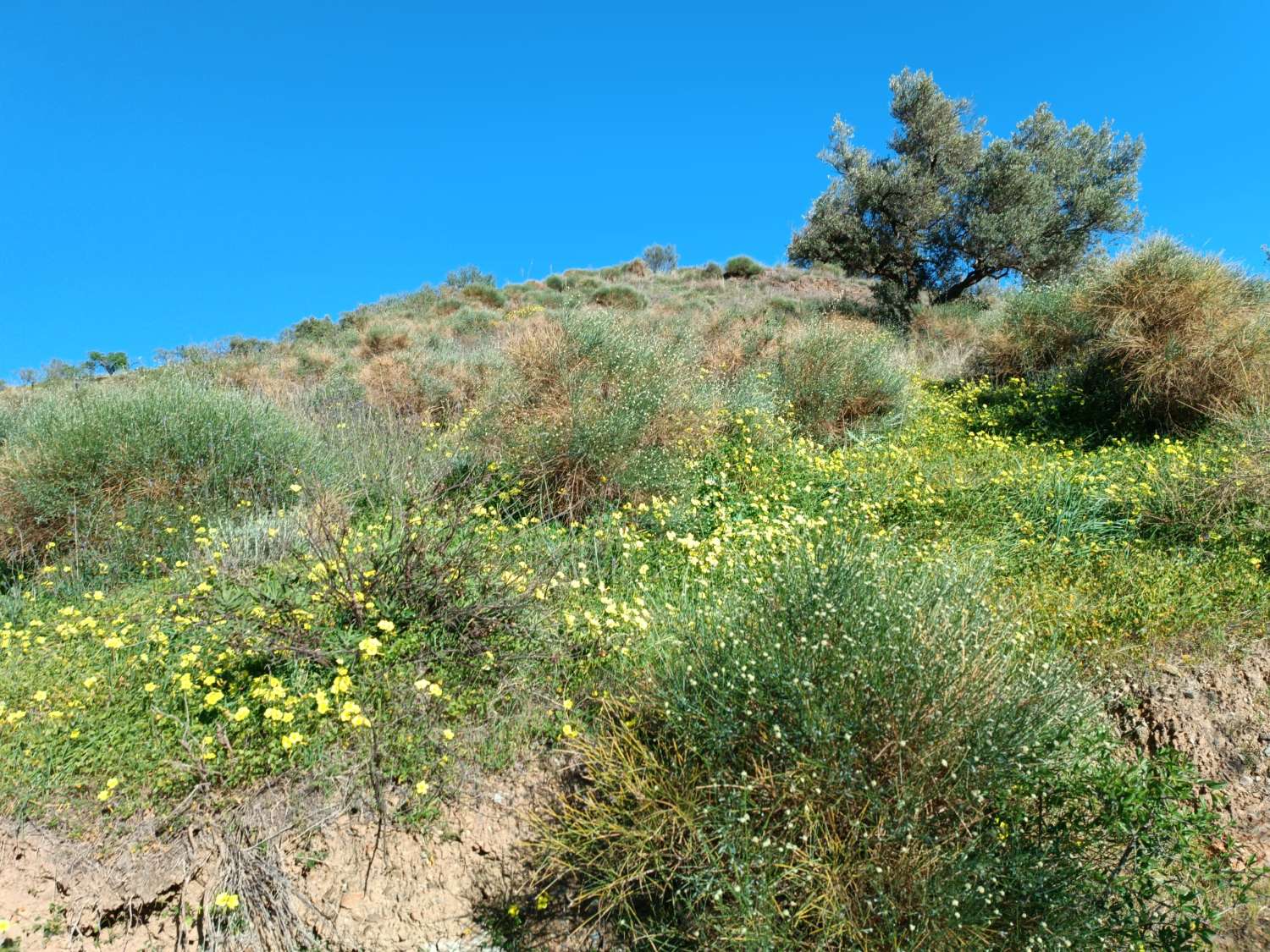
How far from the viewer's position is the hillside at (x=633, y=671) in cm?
242

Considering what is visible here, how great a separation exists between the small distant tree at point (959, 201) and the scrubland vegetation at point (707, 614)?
7090 mm

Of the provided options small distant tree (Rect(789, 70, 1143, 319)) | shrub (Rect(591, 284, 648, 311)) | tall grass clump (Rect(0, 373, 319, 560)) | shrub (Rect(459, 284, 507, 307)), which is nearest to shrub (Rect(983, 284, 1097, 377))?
small distant tree (Rect(789, 70, 1143, 319))

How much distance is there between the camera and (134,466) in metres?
5.77

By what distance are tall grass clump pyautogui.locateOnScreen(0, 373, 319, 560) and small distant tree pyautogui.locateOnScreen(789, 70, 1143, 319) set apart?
13.1 m

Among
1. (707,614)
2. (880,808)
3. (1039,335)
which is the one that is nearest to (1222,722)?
(880,808)

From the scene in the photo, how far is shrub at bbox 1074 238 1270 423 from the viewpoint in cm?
676

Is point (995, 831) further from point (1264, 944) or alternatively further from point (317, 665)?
point (317, 665)

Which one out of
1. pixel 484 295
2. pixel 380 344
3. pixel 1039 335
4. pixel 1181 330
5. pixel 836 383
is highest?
pixel 484 295

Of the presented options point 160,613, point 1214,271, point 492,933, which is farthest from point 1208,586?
point 160,613

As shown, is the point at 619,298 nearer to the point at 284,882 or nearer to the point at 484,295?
the point at 484,295

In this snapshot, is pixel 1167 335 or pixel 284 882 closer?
pixel 284 882

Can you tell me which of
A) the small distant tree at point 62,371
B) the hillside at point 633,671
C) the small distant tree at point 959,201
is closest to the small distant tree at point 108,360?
the small distant tree at point 62,371

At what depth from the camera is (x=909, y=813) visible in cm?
233

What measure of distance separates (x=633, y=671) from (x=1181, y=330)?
24.9 ft
